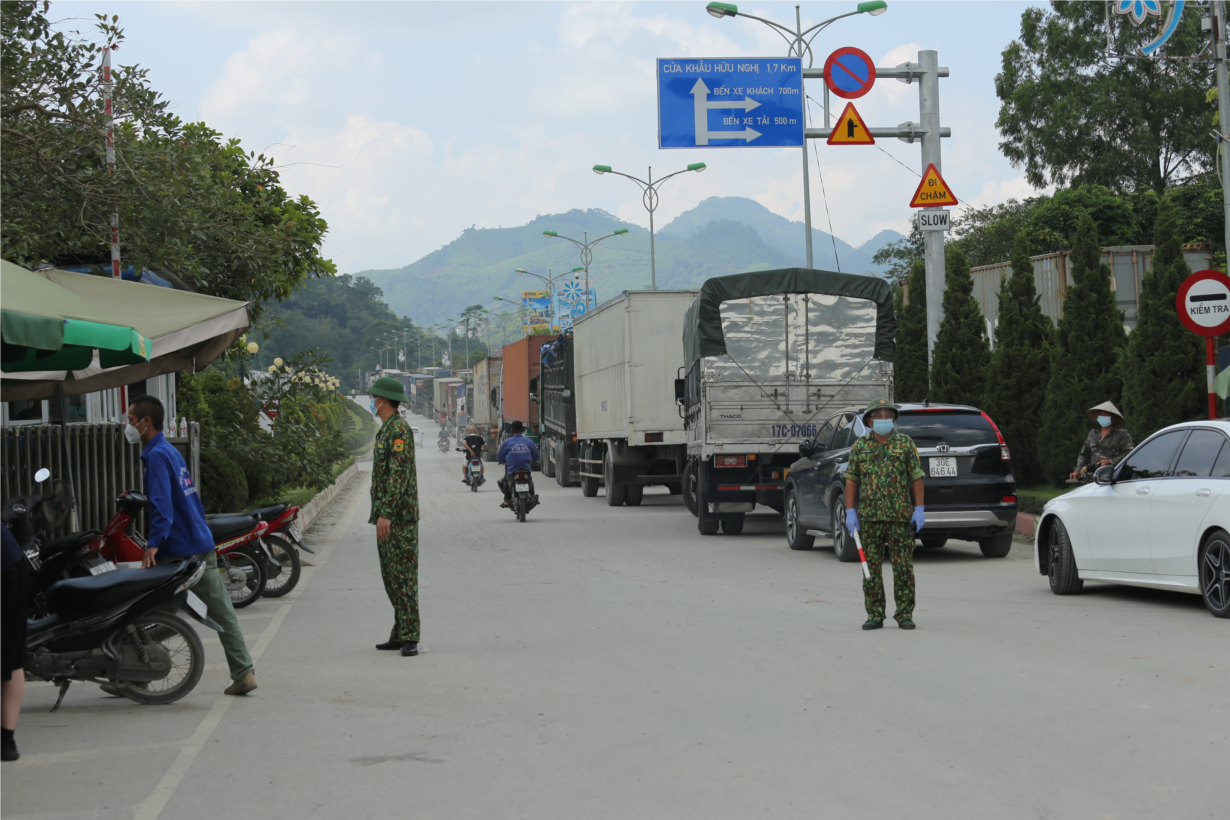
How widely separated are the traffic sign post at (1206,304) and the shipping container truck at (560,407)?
17754 mm

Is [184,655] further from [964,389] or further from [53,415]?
[964,389]

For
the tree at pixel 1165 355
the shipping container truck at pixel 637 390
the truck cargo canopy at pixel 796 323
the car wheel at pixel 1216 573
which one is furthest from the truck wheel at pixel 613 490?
the car wheel at pixel 1216 573

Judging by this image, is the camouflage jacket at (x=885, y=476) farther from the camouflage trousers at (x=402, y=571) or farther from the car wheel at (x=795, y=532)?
the car wheel at (x=795, y=532)

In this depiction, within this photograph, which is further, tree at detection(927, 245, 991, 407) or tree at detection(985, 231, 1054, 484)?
tree at detection(927, 245, 991, 407)

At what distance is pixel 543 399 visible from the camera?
36.1m

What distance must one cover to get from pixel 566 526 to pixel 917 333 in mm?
12119

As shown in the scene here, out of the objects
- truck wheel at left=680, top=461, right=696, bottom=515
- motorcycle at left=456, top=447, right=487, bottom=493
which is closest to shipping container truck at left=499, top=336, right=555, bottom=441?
motorcycle at left=456, top=447, right=487, bottom=493

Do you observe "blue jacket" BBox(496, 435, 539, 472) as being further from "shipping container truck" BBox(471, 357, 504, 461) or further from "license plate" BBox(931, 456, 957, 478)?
"shipping container truck" BBox(471, 357, 504, 461)

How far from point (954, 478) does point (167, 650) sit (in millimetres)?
9040

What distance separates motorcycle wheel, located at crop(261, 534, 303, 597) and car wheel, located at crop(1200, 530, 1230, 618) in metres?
7.85

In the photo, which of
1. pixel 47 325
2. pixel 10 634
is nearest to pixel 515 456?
pixel 47 325

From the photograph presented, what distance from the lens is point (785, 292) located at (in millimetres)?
17938

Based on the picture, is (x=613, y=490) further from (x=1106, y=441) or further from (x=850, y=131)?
(x=1106, y=441)

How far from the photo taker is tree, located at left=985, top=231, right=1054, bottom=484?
69.4 feet
